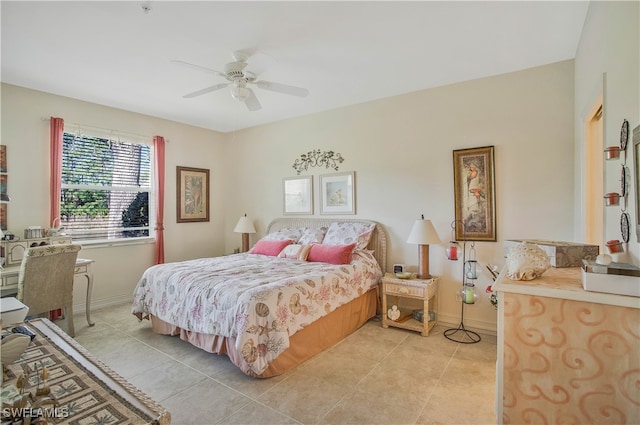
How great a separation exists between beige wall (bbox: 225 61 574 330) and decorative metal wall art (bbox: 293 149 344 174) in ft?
0.27

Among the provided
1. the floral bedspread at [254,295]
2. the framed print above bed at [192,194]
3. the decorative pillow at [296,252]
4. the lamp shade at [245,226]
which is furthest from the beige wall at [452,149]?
the framed print above bed at [192,194]

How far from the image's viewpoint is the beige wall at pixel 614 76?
135 cm

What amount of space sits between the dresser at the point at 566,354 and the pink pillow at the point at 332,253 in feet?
7.70

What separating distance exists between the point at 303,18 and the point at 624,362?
8.54ft

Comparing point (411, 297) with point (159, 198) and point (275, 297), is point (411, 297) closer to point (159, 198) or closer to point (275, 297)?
point (275, 297)

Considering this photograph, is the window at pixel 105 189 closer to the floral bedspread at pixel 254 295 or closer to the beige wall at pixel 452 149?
the floral bedspread at pixel 254 295

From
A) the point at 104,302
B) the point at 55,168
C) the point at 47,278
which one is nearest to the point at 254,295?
the point at 47,278

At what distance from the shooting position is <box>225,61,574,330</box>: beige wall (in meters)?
3.06

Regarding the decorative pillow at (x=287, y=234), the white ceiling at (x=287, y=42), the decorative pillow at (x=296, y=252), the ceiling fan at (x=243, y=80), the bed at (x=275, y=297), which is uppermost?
the white ceiling at (x=287, y=42)

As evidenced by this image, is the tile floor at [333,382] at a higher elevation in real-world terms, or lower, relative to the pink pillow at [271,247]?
lower

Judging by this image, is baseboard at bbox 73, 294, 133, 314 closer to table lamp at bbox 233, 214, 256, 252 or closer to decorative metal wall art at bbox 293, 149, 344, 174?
table lamp at bbox 233, 214, 256, 252

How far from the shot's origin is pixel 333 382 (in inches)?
95.1

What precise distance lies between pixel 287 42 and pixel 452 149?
2.12 m

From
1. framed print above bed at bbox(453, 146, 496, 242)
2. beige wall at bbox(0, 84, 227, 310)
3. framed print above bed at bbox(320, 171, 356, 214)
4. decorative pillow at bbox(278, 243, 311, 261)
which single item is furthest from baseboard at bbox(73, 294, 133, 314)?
framed print above bed at bbox(453, 146, 496, 242)
